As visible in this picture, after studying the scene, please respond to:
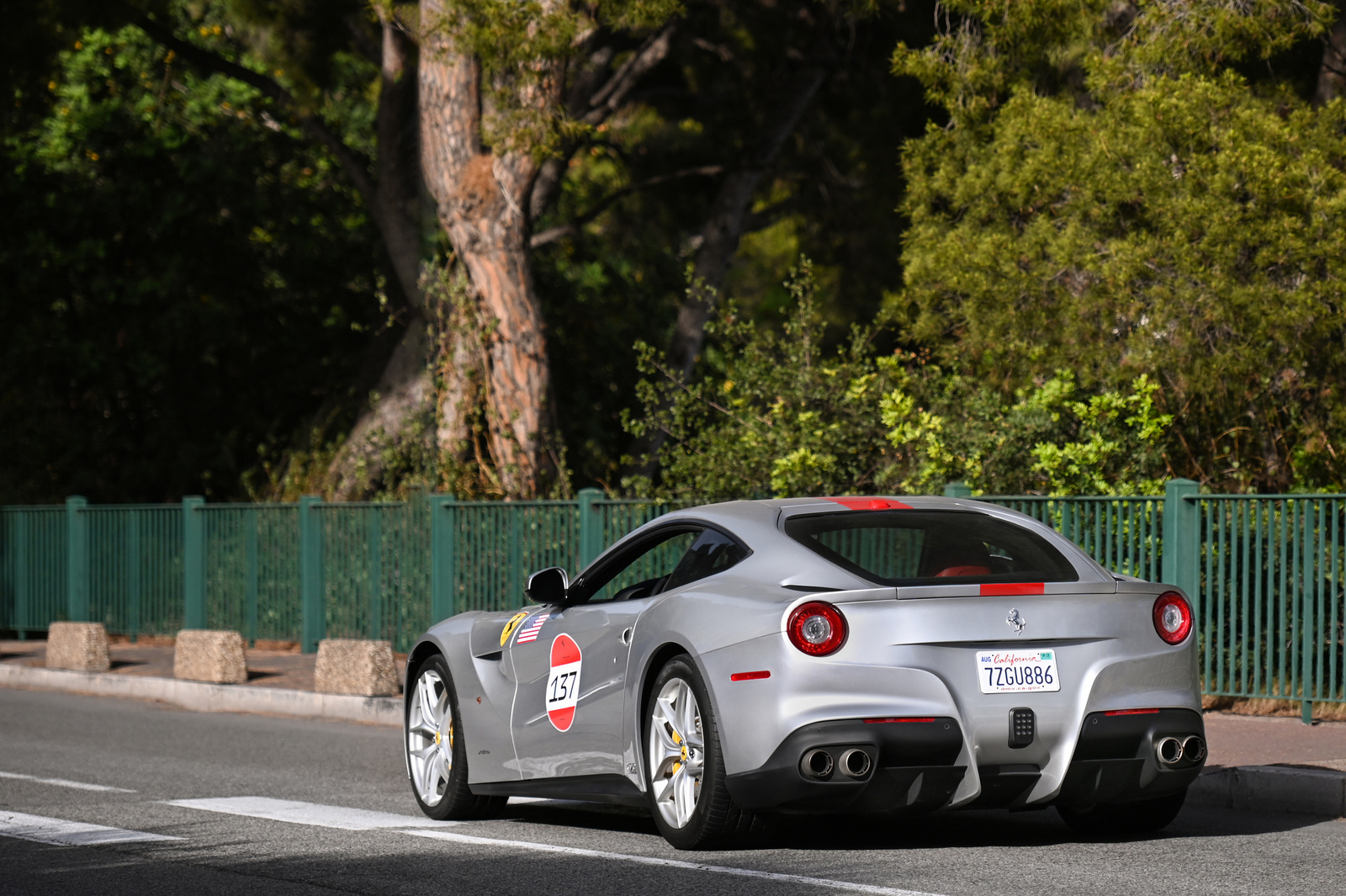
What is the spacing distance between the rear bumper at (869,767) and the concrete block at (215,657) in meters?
10.0

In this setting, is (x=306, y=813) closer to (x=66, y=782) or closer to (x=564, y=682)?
(x=564, y=682)

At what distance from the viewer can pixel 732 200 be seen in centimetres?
2542

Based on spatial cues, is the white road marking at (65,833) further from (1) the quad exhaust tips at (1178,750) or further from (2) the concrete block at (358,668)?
(2) the concrete block at (358,668)

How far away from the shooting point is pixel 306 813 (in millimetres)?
8492

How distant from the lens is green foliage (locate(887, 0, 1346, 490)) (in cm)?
1291

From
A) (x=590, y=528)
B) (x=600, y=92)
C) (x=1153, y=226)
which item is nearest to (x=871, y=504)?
(x=1153, y=226)

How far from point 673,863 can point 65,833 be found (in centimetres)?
297

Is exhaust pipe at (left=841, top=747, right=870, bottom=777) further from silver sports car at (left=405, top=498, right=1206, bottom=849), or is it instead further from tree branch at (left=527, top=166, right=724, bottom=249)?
tree branch at (left=527, top=166, right=724, bottom=249)

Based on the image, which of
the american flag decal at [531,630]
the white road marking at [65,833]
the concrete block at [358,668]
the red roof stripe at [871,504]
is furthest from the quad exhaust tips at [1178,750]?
the concrete block at [358,668]

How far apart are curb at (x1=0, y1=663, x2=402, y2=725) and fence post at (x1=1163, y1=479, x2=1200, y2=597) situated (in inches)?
232

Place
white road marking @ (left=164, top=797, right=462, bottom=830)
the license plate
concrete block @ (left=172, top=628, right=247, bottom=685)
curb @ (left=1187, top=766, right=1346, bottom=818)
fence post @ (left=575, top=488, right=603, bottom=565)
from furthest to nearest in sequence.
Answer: concrete block @ (left=172, top=628, right=247, bottom=685) < fence post @ (left=575, top=488, right=603, bottom=565) < curb @ (left=1187, top=766, right=1346, bottom=818) < white road marking @ (left=164, top=797, right=462, bottom=830) < the license plate

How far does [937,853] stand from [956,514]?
144 centimetres

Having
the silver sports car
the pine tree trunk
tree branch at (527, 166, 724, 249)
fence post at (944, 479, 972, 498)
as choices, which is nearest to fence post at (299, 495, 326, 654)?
the pine tree trunk

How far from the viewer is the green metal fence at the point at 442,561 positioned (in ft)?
35.7
